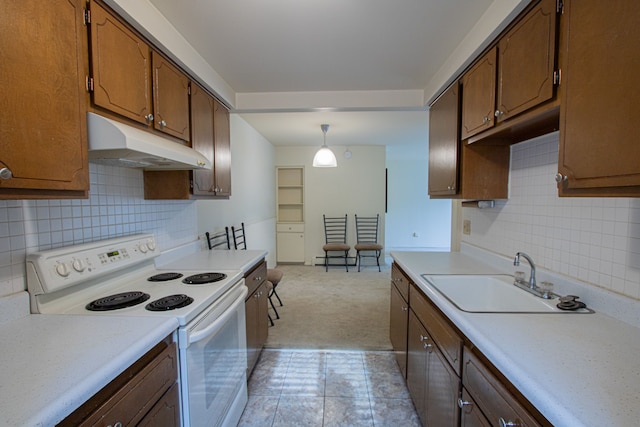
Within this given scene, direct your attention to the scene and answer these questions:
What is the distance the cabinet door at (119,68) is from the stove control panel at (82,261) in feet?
2.09

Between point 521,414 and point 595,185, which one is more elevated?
point 595,185

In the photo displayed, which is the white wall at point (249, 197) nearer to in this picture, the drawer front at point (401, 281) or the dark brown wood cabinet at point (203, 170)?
the dark brown wood cabinet at point (203, 170)

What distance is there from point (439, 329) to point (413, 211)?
6.19m

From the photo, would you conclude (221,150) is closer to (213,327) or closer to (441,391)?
(213,327)

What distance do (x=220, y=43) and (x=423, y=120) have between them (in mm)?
2804

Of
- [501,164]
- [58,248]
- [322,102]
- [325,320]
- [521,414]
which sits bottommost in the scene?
[325,320]

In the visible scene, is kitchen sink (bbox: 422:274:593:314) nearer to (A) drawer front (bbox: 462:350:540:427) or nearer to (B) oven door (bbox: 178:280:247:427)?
(A) drawer front (bbox: 462:350:540:427)

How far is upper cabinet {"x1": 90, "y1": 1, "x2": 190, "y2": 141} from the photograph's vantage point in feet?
3.72

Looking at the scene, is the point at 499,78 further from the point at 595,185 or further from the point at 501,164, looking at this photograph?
the point at 595,185

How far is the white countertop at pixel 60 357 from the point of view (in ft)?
2.04

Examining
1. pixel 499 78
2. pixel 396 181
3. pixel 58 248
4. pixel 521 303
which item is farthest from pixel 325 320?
pixel 396 181

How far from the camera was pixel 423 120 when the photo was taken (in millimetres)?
3734

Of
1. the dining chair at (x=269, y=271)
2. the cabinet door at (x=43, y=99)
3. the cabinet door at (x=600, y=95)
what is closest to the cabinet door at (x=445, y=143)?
the cabinet door at (x=600, y=95)

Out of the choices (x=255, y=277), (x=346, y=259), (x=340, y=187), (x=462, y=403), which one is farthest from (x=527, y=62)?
(x=340, y=187)
